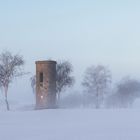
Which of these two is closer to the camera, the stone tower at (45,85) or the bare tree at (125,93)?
the stone tower at (45,85)

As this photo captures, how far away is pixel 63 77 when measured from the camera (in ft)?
203

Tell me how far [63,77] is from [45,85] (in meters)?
11.6

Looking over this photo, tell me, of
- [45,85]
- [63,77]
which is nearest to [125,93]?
[63,77]

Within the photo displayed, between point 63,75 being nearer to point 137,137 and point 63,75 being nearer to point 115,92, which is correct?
point 115,92

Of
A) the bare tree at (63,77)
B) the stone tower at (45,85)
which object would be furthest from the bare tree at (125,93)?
the stone tower at (45,85)

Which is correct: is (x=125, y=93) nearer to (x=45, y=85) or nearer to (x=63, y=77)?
(x=63, y=77)

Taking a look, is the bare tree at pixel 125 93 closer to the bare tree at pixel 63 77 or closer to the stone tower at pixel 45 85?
the bare tree at pixel 63 77

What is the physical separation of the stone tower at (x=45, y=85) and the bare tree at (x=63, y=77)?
32.1 feet

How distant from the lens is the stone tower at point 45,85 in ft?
163

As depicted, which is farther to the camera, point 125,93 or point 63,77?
point 125,93

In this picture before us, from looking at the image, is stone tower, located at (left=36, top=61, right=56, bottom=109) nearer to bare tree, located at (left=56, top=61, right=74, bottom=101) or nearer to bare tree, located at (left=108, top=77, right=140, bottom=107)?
bare tree, located at (left=56, top=61, right=74, bottom=101)

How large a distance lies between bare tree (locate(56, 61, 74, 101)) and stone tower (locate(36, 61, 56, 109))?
978 centimetres

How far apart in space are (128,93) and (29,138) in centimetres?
5640

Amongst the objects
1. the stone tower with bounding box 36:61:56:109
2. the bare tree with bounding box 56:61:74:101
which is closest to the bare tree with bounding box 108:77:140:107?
the bare tree with bounding box 56:61:74:101
